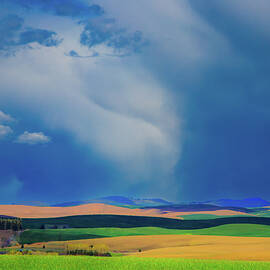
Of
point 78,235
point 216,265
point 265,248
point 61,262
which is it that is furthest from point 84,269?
point 78,235

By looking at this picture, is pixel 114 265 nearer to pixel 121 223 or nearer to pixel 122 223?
pixel 121 223

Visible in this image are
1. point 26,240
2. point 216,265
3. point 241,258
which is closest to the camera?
point 216,265

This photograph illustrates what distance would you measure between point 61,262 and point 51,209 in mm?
87771

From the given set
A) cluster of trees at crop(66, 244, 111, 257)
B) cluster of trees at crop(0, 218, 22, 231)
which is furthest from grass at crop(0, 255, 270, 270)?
cluster of trees at crop(0, 218, 22, 231)

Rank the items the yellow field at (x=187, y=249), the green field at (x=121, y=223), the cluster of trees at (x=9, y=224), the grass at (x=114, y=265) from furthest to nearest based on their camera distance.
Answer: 1. the green field at (x=121, y=223)
2. the cluster of trees at (x=9, y=224)
3. the yellow field at (x=187, y=249)
4. the grass at (x=114, y=265)

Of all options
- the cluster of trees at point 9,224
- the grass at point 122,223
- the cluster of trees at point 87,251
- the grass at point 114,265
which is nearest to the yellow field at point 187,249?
the cluster of trees at point 87,251

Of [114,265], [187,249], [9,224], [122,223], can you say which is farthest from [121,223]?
[114,265]

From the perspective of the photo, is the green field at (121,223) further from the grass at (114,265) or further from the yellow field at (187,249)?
the grass at (114,265)

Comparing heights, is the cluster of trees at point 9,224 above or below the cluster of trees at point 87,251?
above

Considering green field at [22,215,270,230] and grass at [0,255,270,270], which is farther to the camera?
green field at [22,215,270,230]

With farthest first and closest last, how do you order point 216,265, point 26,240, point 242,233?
point 242,233 < point 26,240 < point 216,265

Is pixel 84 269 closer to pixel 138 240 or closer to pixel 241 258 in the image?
pixel 241 258

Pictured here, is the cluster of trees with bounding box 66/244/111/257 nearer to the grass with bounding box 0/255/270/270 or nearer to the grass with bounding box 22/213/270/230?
the grass with bounding box 0/255/270/270

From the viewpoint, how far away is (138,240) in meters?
45.0
